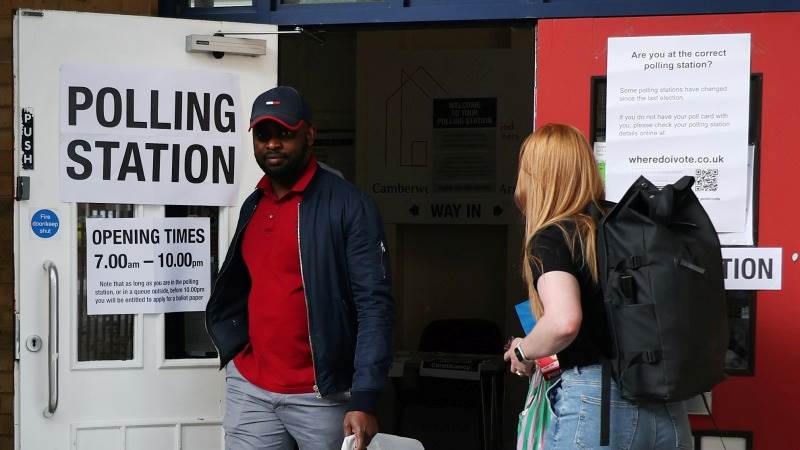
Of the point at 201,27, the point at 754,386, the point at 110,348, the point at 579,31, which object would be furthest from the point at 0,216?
the point at 754,386

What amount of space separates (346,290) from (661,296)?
1.17 metres

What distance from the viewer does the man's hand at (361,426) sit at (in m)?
3.02

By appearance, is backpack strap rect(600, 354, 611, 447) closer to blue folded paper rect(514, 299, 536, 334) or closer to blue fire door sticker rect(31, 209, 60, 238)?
blue folded paper rect(514, 299, 536, 334)

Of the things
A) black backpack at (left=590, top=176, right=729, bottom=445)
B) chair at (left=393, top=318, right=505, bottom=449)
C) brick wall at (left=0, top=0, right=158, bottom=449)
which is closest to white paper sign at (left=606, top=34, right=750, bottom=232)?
black backpack at (left=590, top=176, right=729, bottom=445)

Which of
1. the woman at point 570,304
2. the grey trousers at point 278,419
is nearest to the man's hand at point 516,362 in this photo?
the woman at point 570,304

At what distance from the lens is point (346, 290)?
3238 millimetres

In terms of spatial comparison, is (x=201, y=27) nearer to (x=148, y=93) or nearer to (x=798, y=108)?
(x=148, y=93)

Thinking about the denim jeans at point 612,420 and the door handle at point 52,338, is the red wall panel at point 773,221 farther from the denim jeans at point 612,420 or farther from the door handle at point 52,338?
the door handle at point 52,338

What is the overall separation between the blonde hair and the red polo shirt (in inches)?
34.9

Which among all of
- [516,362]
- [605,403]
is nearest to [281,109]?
[516,362]

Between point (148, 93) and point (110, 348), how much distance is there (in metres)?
1.01

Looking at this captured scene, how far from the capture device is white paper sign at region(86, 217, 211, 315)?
386 cm

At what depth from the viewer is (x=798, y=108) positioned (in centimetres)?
357

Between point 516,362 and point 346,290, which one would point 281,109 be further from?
point 516,362
